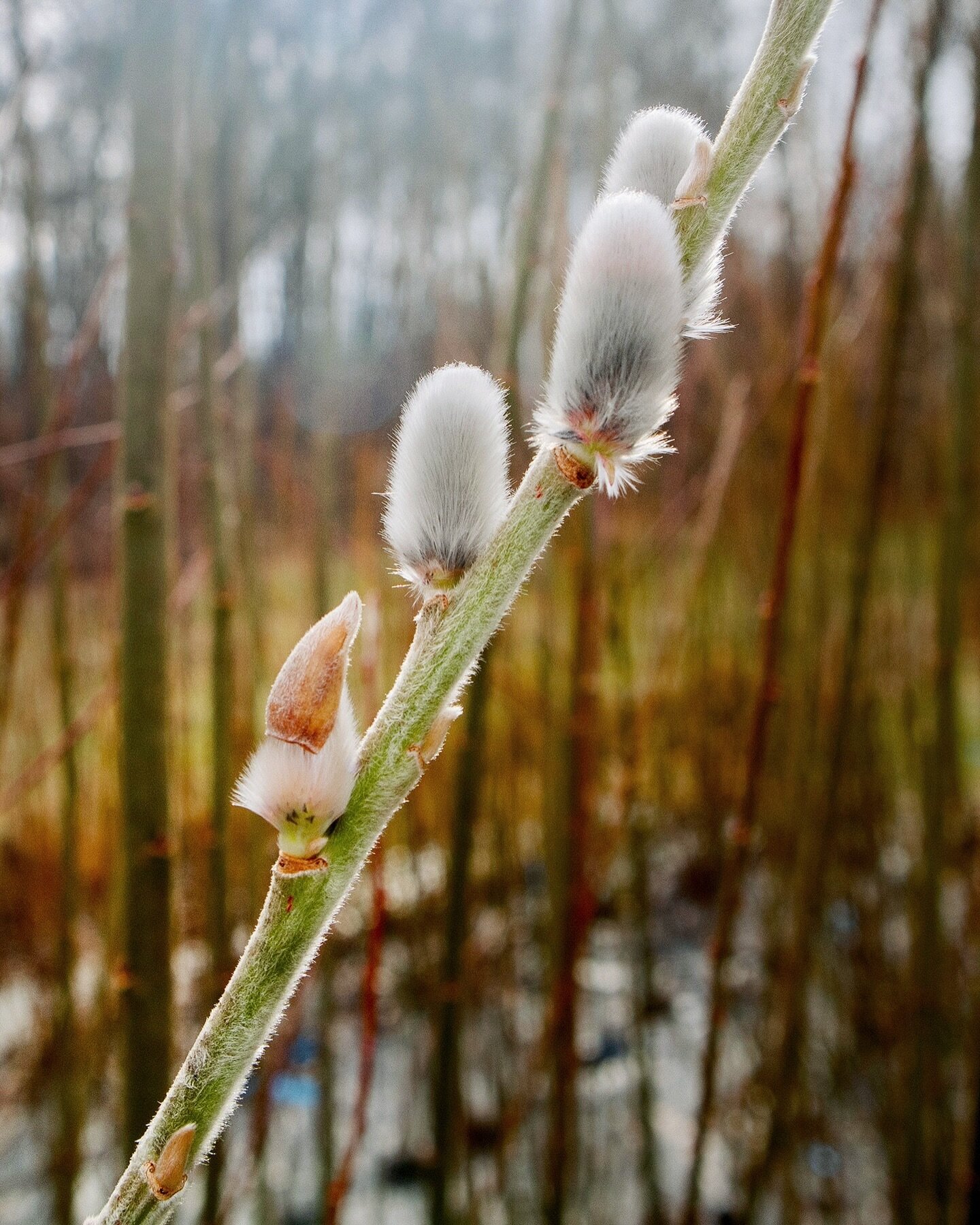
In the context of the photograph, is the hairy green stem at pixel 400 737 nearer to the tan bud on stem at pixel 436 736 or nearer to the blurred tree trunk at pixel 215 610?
the tan bud on stem at pixel 436 736

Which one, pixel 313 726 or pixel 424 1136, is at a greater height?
pixel 313 726

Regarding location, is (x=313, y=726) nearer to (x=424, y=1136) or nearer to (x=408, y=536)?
(x=408, y=536)

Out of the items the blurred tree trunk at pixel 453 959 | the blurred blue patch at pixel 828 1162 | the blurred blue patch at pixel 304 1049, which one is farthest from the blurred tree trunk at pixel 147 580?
the blurred blue patch at pixel 304 1049

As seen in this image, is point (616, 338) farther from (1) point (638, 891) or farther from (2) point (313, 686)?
(1) point (638, 891)

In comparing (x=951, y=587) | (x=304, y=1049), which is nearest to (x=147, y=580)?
(x=951, y=587)

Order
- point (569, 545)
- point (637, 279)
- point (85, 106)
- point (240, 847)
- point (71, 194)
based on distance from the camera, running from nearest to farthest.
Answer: point (637, 279) → point (569, 545) → point (240, 847) → point (71, 194) → point (85, 106)

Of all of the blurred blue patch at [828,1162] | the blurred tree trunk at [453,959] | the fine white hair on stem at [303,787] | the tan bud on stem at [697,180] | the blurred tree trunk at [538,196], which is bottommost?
the blurred blue patch at [828,1162]

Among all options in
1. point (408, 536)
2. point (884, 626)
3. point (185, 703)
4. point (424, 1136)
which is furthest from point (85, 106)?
point (408, 536)
